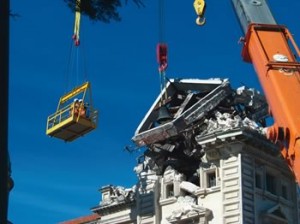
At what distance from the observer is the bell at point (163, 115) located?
49938 mm

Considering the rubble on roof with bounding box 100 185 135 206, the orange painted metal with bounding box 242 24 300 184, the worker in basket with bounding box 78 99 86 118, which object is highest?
the rubble on roof with bounding box 100 185 135 206

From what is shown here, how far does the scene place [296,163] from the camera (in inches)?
860

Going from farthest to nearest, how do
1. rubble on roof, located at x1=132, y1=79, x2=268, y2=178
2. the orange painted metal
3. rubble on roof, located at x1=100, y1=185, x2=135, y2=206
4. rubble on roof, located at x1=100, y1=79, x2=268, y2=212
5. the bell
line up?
rubble on roof, located at x1=100, y1=185, x2=135, y2=206, the bell, rubble on roof, located at x1=132, y1=79, x2=268, y2=178, rubble on roof, located at x1=100, y1=79, x2=268, y2=212, the orange painted metal

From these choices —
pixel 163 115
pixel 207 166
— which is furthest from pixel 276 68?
pixel 163 115

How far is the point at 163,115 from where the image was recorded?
5016 centimetres

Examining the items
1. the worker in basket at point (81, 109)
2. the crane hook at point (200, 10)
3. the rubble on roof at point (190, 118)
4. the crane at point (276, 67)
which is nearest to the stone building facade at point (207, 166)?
the rubble on roof at point (190, 118)

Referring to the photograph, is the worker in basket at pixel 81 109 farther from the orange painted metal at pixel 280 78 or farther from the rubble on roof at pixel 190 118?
the orange painted metal at pixel 280 78

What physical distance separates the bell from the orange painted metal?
Answer: 23741mm

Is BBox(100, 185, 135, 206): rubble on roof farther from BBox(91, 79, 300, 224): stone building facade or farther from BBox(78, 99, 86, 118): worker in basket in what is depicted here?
BBox(78, 99, 86, 118): worker in basket

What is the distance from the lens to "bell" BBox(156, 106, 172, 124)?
4994 centimetres

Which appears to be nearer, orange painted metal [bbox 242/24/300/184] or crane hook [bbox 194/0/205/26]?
orange painted metal [bbox 242/24/300/184]

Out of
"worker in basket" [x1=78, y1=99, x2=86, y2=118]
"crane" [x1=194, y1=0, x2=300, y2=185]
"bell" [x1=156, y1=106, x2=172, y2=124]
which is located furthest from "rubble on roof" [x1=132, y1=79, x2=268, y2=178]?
"crane" [x1=194, y1=0, x2=300, y2=185]

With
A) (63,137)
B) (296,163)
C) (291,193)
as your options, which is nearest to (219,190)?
(291,193)
